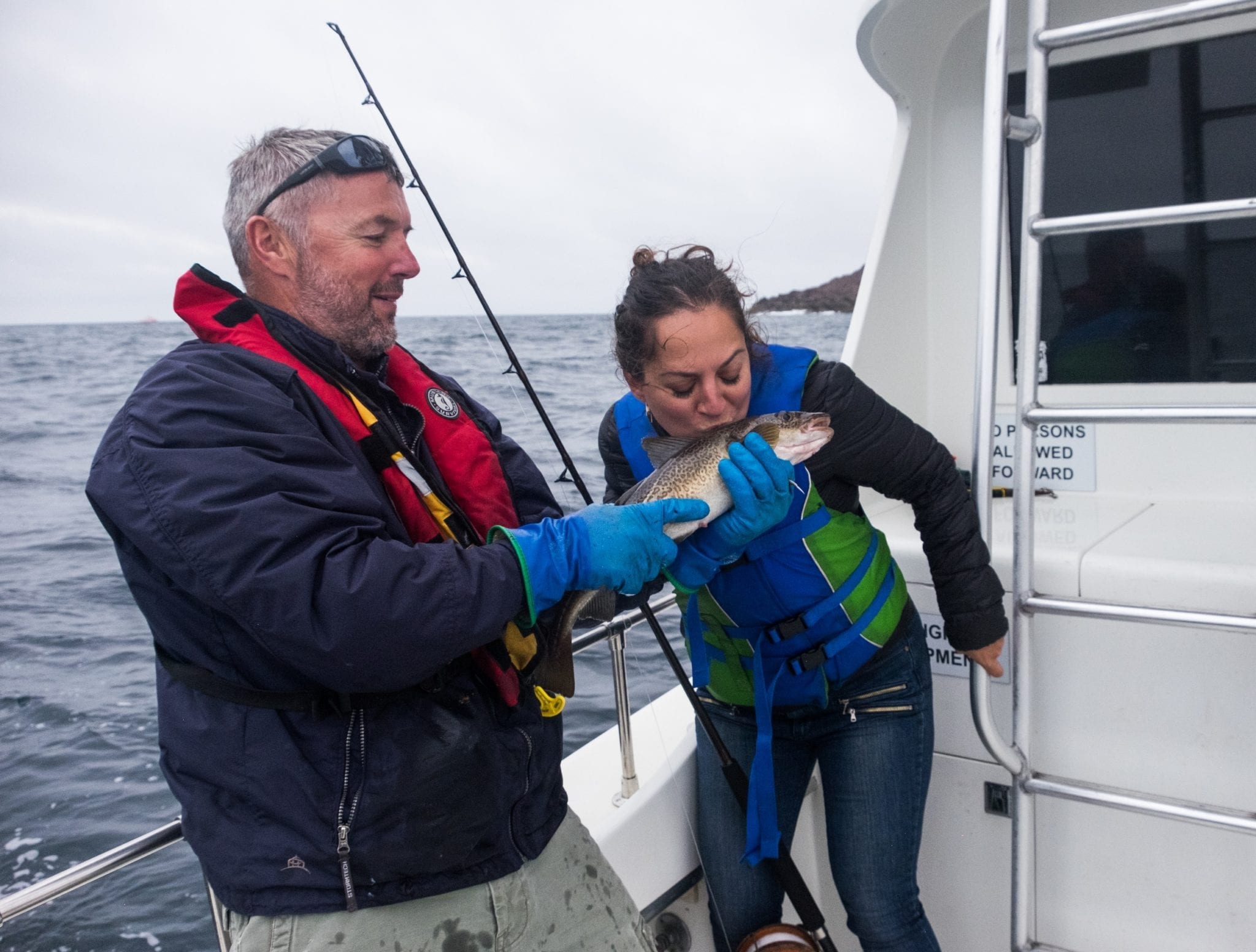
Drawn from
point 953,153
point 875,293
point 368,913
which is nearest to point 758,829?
point 368,913

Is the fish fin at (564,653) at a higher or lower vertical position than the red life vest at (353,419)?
lower

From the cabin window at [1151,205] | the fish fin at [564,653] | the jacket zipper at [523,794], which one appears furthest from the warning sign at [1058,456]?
the jacket zipper at [523,794]

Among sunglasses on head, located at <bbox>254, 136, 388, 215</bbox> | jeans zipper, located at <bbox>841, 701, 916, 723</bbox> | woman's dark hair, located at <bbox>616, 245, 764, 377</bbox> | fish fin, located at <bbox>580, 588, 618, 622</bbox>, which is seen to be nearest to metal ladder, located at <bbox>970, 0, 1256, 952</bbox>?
jeans zipper, located at <bbox>841, 701, 916, 723</bbox>

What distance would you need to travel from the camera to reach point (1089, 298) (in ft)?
12.3

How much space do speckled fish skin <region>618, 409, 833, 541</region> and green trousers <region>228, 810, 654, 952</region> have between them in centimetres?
88

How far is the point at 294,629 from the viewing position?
1623 millimetres

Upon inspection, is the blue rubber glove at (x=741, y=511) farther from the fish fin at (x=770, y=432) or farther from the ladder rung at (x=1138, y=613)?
the ladder rung at (x=1138, y=613)

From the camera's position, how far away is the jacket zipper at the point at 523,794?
6.75ft

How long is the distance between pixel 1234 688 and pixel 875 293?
6.60ft

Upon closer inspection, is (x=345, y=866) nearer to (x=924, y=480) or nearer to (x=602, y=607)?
(x=602, y=607)

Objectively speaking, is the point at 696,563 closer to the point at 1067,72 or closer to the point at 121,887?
the point at 1067,72

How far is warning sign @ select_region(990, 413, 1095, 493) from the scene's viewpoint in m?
3.57

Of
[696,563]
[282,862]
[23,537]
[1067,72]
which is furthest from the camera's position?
[23,537]

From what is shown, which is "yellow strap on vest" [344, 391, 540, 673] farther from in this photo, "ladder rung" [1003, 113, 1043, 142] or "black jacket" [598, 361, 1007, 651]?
"ladder rung" [1003, 113, 1043, 142]
